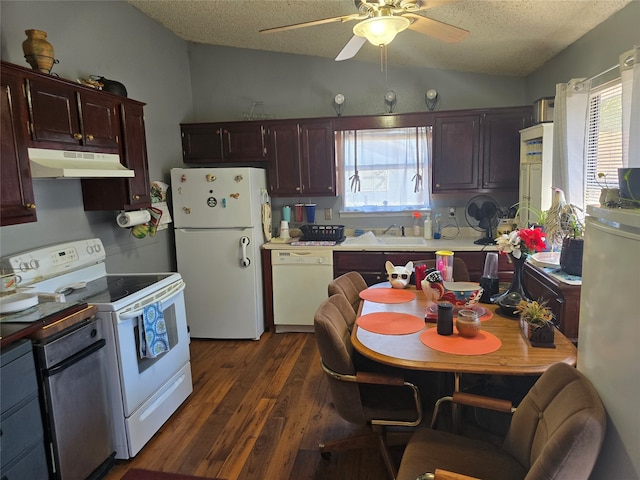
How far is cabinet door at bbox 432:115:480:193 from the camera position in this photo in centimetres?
380

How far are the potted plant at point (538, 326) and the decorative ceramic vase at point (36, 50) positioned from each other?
2.76 m

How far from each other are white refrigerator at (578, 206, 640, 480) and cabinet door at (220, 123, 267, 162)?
3.32 meters

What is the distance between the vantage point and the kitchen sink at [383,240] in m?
3.92

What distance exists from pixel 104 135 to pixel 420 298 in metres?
2.27

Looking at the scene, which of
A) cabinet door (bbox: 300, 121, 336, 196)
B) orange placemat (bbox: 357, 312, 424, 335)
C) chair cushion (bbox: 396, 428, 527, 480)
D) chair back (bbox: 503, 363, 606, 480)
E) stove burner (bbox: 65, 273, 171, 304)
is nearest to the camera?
chair back (bbox: 503, 363, 606, 480)

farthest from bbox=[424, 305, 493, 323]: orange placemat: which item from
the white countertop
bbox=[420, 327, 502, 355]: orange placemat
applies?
the white countertop

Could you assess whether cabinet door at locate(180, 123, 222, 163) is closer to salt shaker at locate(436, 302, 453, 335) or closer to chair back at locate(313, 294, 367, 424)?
chair back at locate(313, 294, 367, 424)

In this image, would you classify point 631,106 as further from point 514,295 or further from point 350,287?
point 350,287

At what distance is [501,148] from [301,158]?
73.8 inches

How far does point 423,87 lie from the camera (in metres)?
4.11

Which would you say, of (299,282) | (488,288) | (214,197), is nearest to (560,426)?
(488,288)

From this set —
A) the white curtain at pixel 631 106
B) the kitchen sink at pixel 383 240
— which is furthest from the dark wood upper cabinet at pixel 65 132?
the white curtain at pixel 631 106

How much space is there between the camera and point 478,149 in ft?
12.5

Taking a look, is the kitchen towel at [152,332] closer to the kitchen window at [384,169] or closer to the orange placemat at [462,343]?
the orange placemat at [462,343]
